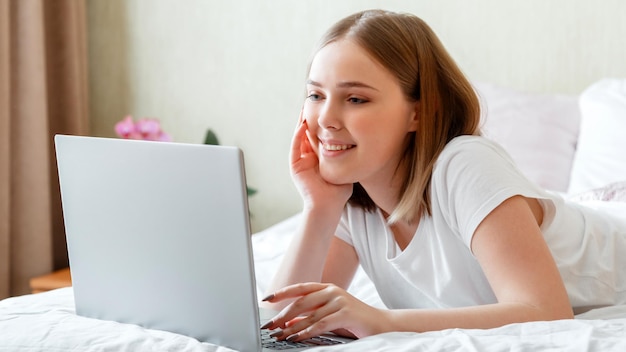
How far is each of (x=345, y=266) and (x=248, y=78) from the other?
4.86 feet

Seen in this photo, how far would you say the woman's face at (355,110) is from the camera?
4.51ft

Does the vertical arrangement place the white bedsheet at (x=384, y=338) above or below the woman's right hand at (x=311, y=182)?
below

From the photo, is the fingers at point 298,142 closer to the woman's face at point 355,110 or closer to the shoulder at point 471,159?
the woman's face at point 355,110

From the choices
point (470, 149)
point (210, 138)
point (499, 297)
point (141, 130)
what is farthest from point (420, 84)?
point (210, 138)

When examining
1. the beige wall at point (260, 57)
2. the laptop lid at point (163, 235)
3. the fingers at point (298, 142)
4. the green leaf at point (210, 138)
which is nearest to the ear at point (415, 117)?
the fingers at point (298, 142)

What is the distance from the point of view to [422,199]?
4.56 ft

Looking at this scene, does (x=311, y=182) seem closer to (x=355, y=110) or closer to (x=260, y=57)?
(x=355, y=110)

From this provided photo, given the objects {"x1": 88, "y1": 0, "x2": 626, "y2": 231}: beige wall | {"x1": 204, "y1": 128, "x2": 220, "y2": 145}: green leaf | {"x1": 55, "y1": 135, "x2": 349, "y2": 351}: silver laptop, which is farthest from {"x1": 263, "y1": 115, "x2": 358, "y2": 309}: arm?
{"x1": 204, "y1": 128, "x2": 220, "y2": 145}: green leaf

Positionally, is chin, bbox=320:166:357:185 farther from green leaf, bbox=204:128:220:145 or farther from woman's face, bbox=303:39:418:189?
green leaf, bbox=204:128:220:145

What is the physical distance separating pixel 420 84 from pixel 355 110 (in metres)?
0.13

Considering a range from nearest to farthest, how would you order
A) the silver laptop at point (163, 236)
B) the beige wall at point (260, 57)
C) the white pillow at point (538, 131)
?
→ the silver laptop at point (163, 236)
the white pillow at point (538, 131)
the beige wall at point (260, 57)

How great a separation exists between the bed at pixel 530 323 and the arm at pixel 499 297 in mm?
44

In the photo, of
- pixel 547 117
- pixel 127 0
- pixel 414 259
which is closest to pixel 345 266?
pixel 414 259

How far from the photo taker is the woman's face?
137 cm
